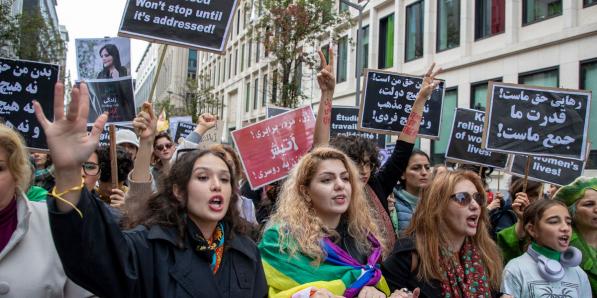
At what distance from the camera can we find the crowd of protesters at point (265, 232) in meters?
1.92

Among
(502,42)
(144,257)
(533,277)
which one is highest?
(502,42)

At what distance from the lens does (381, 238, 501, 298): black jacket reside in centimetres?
301

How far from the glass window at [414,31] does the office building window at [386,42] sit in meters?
1.12

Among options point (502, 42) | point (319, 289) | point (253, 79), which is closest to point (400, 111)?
point (319, 289)

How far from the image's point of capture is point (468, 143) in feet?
23.8

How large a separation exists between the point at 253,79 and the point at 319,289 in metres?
36.0

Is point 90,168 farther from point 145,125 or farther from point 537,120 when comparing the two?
point 537,120

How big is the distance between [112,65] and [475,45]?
46.9 ft

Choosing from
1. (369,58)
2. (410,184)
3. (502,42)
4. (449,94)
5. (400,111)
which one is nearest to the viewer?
(410,184)

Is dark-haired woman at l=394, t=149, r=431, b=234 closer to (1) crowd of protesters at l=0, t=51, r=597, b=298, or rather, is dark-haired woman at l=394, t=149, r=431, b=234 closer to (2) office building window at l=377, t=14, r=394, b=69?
(1) crowd of protesters at l=0, t=51, r=597, b=298

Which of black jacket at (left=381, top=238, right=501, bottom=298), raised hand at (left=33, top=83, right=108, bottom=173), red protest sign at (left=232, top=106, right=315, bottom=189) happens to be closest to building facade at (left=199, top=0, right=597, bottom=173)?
red protest sign at (left=232, top=106, right=315, bottom=189)

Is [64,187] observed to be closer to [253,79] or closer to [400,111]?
[400,111]

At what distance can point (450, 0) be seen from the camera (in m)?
18.9

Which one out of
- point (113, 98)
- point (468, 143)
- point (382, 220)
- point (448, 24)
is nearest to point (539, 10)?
point (448, 24)
